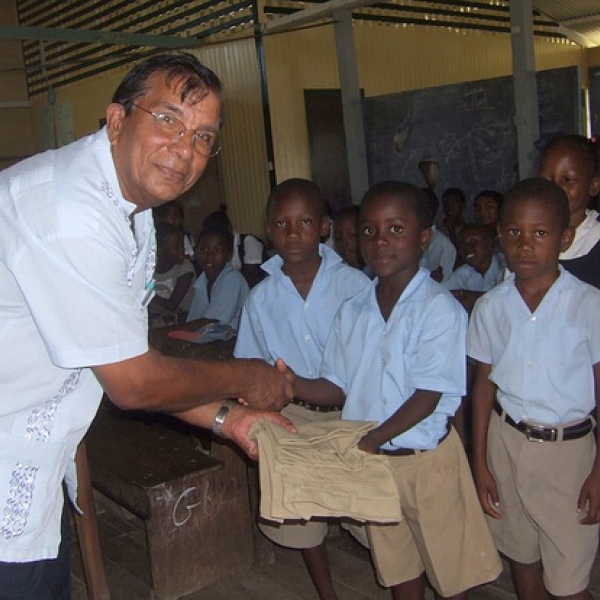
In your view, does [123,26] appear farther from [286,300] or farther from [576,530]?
[576,530]

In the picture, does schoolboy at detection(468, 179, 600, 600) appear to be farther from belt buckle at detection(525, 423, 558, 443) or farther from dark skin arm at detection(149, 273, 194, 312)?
dark skin arm at detection(149, 273, 194, 312)

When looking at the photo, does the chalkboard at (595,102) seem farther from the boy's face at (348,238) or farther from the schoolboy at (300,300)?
the schoolboy at (300,300)

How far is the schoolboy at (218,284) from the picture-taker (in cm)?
471

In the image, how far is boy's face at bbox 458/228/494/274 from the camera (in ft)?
16.4

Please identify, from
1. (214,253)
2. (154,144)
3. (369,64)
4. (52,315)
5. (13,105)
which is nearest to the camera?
(52,315)

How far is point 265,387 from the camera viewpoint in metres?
2.06

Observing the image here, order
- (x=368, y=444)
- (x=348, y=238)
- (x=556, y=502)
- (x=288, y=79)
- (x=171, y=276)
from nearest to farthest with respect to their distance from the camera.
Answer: (x=368, y=444) → (x=556, y=502) → (x=348, y=238) → (x=171, y=276) → (x=288, y=79)

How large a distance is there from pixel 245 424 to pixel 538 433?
0.97 meters

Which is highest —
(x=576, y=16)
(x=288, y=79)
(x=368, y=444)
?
(x=576, y=16)

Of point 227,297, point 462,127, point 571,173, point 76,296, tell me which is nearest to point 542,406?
point 571,173

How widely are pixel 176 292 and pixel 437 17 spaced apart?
6730 millimetres

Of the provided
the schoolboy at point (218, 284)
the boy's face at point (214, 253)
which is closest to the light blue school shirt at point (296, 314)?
the schoolboy at point (218, 284)

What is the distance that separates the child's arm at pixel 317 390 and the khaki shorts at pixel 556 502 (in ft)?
1.94

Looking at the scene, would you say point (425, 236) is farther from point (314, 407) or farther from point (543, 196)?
point (314, 407)
